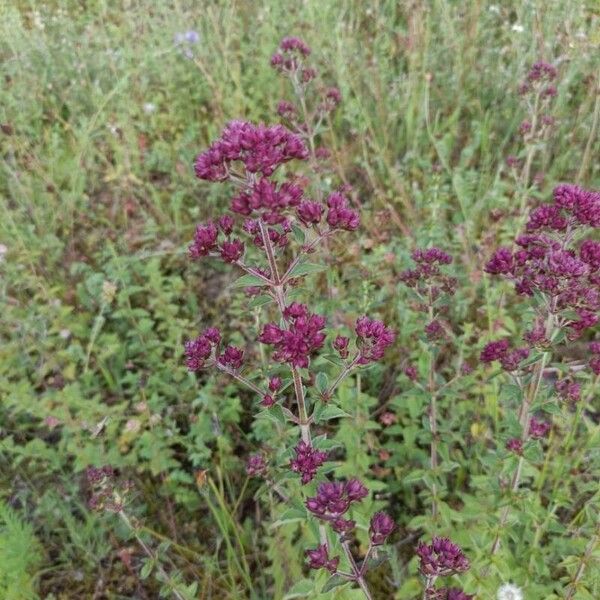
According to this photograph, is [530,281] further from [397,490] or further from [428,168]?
[428,168]

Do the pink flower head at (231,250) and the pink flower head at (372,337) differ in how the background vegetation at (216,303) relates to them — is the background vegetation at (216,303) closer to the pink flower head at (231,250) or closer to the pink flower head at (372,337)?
the pink flower head at (372,337)

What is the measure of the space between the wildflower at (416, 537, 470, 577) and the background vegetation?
48cm

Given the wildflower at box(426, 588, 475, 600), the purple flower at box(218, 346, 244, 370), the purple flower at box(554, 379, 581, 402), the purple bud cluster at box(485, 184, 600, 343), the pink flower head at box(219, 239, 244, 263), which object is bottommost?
the wildflower at box(426, 588, 475, 600)

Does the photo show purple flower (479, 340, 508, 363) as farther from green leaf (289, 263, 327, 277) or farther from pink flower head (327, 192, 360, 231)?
green leaf (289, 263, 327, 277)

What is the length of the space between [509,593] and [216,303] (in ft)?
8.14

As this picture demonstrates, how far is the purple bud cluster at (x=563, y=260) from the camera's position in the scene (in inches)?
74.8

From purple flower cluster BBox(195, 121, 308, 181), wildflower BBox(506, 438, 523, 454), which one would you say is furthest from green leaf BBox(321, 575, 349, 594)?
purple flower cluster BBox(195, 121, 308, 181)

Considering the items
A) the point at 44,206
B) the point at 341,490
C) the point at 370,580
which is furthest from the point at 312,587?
the point at 44,206

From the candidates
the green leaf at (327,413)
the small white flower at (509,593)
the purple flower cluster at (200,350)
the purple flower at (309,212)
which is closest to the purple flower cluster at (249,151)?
the purple flower at (309,212)

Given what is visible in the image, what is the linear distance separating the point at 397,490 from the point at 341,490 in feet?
4.88

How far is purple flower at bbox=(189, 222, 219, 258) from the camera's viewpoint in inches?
69.4

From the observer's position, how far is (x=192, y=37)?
536 cm

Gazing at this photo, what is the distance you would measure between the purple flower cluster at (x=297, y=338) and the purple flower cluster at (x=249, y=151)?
43 cm

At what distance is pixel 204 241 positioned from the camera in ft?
5.81
